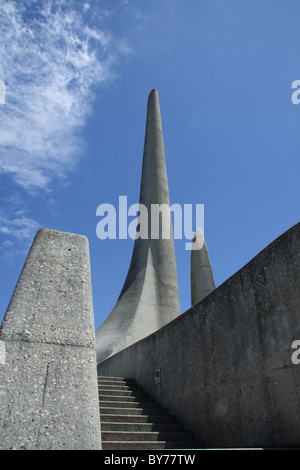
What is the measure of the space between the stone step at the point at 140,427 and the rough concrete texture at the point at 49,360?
2.36m

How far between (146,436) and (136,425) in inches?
13.0

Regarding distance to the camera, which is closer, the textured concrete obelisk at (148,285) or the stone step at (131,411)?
the stone step at (131,411)

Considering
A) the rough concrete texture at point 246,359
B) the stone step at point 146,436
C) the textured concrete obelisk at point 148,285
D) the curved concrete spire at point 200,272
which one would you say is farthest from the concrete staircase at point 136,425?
the curved concrete spire at point 200,272

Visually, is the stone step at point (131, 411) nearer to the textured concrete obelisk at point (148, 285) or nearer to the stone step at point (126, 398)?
the stone step at point (126, 398)

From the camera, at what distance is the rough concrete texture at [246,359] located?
2972 mm

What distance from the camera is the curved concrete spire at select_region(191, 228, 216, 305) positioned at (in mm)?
13266

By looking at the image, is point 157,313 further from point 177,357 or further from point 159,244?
point 177,357

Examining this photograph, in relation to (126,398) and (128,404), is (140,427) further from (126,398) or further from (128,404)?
(126,398)

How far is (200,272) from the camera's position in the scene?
13586mm

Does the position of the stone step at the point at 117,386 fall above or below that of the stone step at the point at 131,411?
above

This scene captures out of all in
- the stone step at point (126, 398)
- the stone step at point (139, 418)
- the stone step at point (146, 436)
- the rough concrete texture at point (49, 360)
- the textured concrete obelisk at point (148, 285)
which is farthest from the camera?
the textured concrete obelisk at point (148, 285)

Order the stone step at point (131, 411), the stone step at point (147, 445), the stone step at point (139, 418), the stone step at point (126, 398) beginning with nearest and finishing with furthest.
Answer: the stone step at point (147, 445) < the stone step at point (139, 418) < the stone step at point (131, 411) < the stone step at point (126, 398)
